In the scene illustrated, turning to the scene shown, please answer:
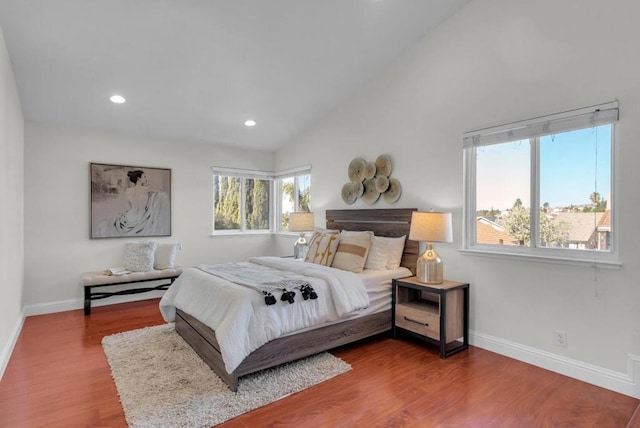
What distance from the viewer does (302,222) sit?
4.91 m

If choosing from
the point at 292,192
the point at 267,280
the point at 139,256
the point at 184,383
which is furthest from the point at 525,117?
the point at 139,256

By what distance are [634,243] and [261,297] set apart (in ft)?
8.72

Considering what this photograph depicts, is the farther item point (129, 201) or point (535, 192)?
point (129, 201)

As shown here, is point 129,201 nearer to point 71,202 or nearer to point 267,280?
point 71,202

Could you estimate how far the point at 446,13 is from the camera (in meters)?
3.37

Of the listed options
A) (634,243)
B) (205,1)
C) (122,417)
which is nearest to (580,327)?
(634,243)

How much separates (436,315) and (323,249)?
1406mm

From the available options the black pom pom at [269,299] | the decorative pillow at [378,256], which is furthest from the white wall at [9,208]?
the decorative pillow at [378,256]

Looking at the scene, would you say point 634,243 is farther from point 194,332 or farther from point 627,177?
point 194,332

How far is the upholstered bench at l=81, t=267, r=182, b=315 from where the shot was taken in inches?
169

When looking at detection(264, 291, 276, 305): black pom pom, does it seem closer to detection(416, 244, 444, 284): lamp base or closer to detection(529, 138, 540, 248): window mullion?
detection(416, 244, 444, 284): lamp base

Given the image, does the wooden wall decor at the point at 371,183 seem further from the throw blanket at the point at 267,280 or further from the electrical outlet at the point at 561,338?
the electrical outlet at the point at 561,338

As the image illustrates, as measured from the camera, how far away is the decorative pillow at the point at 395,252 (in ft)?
12.4

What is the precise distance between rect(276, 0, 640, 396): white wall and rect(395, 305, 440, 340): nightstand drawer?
0.51 metres
